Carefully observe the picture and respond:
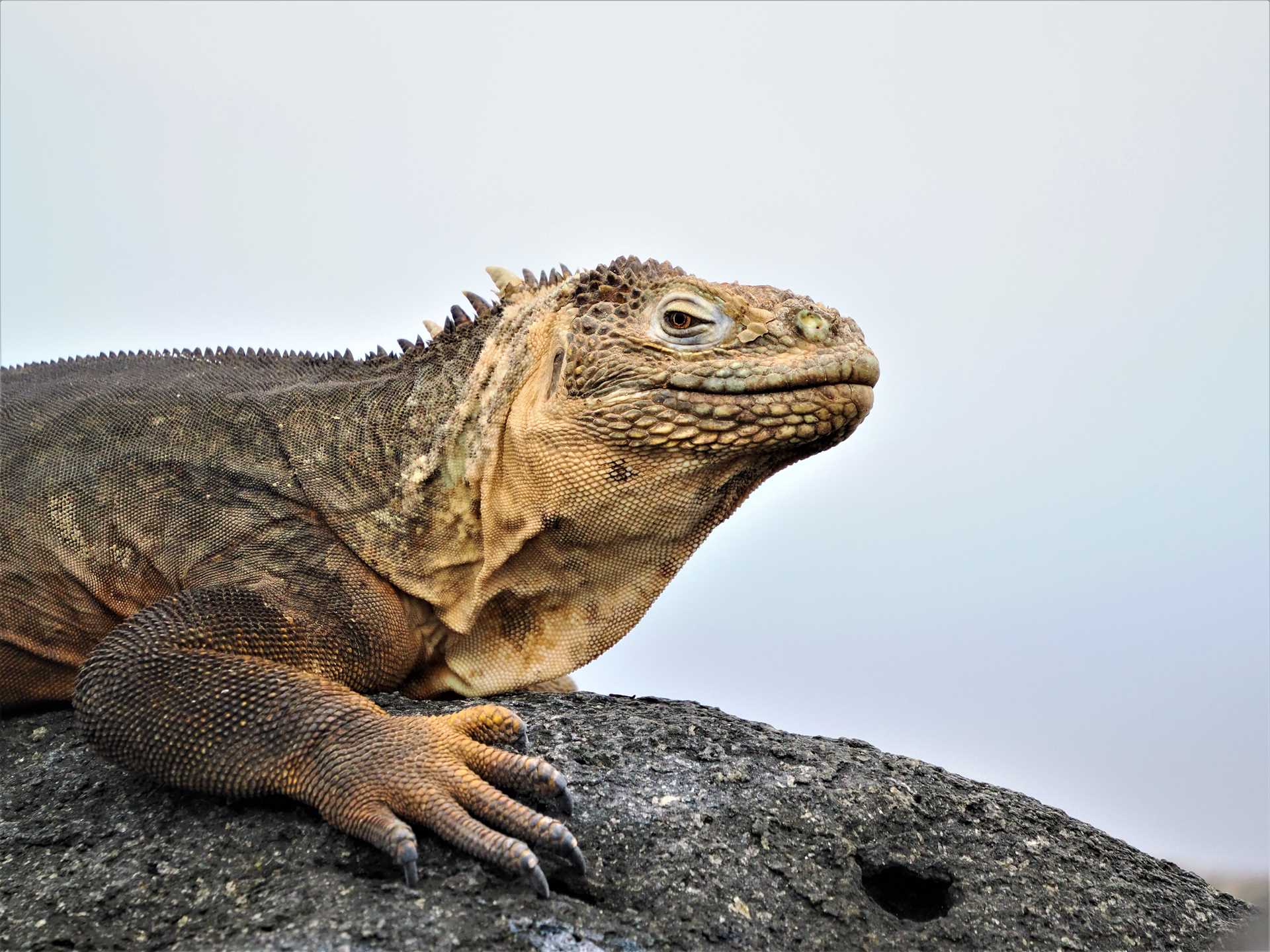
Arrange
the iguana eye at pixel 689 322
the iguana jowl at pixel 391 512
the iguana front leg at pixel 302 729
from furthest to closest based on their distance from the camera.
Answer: the iguana eye at pixel 689 322 → the iguana jowl at pixel 391 512 → the iguana front leg at pixel 302 729

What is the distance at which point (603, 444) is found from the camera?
15.5 feet

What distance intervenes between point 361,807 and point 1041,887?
8.15 feet

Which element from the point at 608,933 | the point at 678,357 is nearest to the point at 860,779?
the point at 608,933

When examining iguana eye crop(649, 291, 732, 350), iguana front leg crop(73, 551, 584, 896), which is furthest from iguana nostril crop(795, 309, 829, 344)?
iguana front leg crop(73, 551, 584, 896)

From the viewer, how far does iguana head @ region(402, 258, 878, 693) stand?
4.61 metres

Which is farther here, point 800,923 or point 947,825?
point 947,825

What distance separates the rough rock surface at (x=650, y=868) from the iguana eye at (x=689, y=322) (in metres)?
1.62

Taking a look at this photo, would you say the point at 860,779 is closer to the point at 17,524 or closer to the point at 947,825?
the point at 947,825

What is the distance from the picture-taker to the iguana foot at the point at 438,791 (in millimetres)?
3568

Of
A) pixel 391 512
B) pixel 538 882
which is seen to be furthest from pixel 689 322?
pixel 538 882

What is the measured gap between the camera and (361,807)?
372 centimetres

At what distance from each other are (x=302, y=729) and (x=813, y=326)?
98.7 inches

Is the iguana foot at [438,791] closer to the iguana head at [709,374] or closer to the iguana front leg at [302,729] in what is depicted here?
the iguana front leg at [302,729]

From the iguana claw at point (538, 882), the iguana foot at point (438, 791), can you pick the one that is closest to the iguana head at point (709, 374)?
the iguana foot at point (438, 791)
